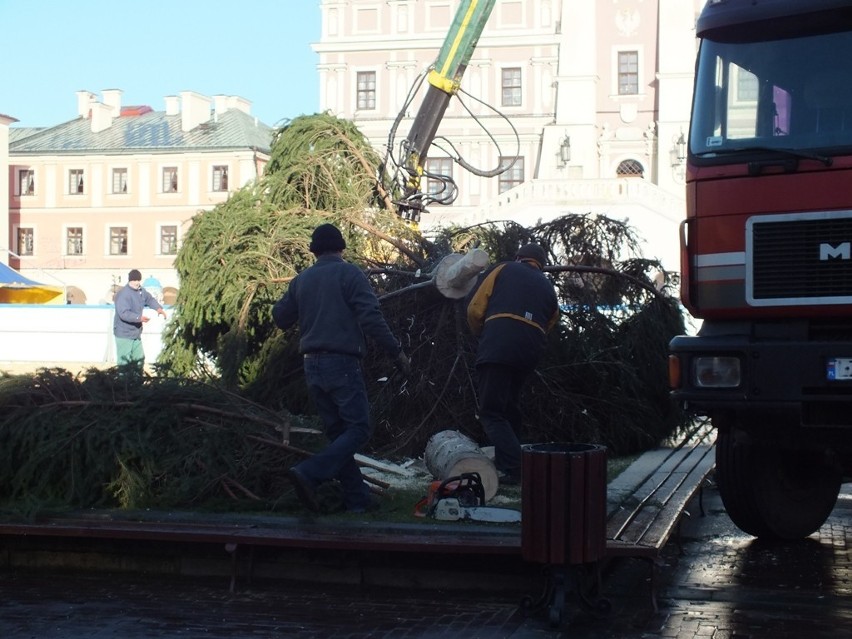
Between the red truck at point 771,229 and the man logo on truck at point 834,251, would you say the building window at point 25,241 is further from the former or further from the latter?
the man logo on truck at point 834,251

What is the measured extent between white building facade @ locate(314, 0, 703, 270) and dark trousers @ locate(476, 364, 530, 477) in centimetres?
4223

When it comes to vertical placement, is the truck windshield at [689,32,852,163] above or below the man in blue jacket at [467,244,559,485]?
above

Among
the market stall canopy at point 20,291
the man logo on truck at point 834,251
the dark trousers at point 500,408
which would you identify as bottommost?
the dark trousers at point 500,408

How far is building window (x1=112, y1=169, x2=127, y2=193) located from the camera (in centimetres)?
6862

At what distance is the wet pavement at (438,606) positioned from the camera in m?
6.02

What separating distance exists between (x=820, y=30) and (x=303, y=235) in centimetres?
607

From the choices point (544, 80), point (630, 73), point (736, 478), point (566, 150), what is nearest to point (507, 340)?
point (736, 478)

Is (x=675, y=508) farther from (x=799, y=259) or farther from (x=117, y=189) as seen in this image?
(x=117, y=189)

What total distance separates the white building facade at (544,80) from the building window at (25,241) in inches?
750

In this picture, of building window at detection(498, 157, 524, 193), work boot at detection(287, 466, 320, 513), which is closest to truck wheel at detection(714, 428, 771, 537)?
work boot at detection(287, 466, 320, 513)

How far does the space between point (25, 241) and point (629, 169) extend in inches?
1350

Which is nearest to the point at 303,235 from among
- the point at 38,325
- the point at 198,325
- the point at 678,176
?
the point at 198,325

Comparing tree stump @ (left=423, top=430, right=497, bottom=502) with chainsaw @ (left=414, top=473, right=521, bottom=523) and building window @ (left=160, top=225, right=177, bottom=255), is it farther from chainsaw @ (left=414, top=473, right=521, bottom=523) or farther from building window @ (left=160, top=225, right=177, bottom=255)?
building window @ (left=160, top=225, right=177, bottom=255)

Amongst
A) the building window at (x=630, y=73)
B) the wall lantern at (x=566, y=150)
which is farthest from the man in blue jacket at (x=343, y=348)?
the building window at (x=630, y=73)
